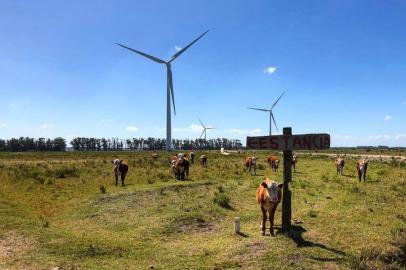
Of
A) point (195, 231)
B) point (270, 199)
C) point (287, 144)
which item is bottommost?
point (195, 231)

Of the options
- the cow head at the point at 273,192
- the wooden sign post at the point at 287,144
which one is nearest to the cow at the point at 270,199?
the cow head at the point at 273,192

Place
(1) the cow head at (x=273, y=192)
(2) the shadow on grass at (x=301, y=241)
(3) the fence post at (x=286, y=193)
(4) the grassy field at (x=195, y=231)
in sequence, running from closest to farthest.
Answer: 1. (4) the grassy field at (x=195, y=231)
2. (2) the shadow on grass at (x=301, y=241)
3. (1) the cow head at (x=273, y=192)
4. (3) the fence post at (x=286, y=193)

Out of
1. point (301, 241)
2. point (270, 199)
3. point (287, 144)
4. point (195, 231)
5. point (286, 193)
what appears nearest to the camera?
point (301, 241)

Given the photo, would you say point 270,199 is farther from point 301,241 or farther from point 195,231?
point 195,231

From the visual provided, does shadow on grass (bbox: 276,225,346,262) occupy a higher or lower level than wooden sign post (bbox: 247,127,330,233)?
lower

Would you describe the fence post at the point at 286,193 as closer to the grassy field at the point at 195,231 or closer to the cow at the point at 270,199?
the cow at the point at 270,199

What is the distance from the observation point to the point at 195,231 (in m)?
14.9

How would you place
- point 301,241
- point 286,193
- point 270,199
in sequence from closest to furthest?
point 301,241
point 270,199
point 286,193

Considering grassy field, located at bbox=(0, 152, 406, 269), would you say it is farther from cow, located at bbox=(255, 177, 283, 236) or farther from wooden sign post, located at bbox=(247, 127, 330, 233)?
wooden sign post, located at bbox=(247, 127, 330, 233)

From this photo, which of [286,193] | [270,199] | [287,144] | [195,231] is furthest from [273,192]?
[195,231]

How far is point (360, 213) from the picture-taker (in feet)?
54.4

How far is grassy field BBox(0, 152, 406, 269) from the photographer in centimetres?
1137

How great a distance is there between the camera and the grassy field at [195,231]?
1137cm

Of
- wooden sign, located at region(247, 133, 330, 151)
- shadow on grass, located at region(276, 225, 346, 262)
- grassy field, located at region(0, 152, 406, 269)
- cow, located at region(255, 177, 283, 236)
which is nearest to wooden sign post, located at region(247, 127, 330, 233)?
wooden sign, located at region(247, 133, 330, 151)
